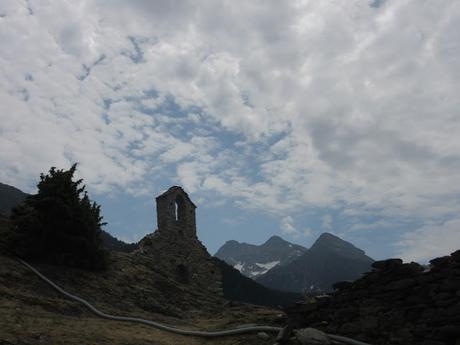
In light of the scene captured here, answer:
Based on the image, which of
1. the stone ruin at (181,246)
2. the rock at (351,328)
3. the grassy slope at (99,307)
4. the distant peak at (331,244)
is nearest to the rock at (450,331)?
the rock at (351,328)

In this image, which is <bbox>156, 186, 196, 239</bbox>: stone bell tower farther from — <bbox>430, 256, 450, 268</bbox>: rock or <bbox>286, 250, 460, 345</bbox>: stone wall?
<bbox>430, 256, 450, 268</bbox>: rock

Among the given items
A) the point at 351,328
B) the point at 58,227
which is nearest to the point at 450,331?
the point at 351,328

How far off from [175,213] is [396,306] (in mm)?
16269

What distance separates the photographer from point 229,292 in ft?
184

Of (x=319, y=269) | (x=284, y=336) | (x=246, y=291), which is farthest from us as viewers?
(x=319, y=269)

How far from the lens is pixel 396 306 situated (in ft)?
28.3

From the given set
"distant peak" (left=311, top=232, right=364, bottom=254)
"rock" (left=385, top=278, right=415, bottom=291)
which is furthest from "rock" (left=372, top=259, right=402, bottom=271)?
"distant peak" (left=311, top=232, right=364, bottom=254)

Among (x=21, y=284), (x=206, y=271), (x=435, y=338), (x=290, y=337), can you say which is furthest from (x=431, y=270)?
(x=206, y=271)

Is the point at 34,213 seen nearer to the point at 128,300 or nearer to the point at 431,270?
the point at 128,300

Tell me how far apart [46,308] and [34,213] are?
5.00 m

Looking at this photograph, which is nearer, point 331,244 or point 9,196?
point 9,196

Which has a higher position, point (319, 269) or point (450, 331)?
point (319, 269)

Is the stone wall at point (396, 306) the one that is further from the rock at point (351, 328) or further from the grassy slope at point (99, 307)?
the grassy slope at point (99, 307)

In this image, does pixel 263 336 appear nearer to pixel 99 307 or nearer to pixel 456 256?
pixel 456 256
